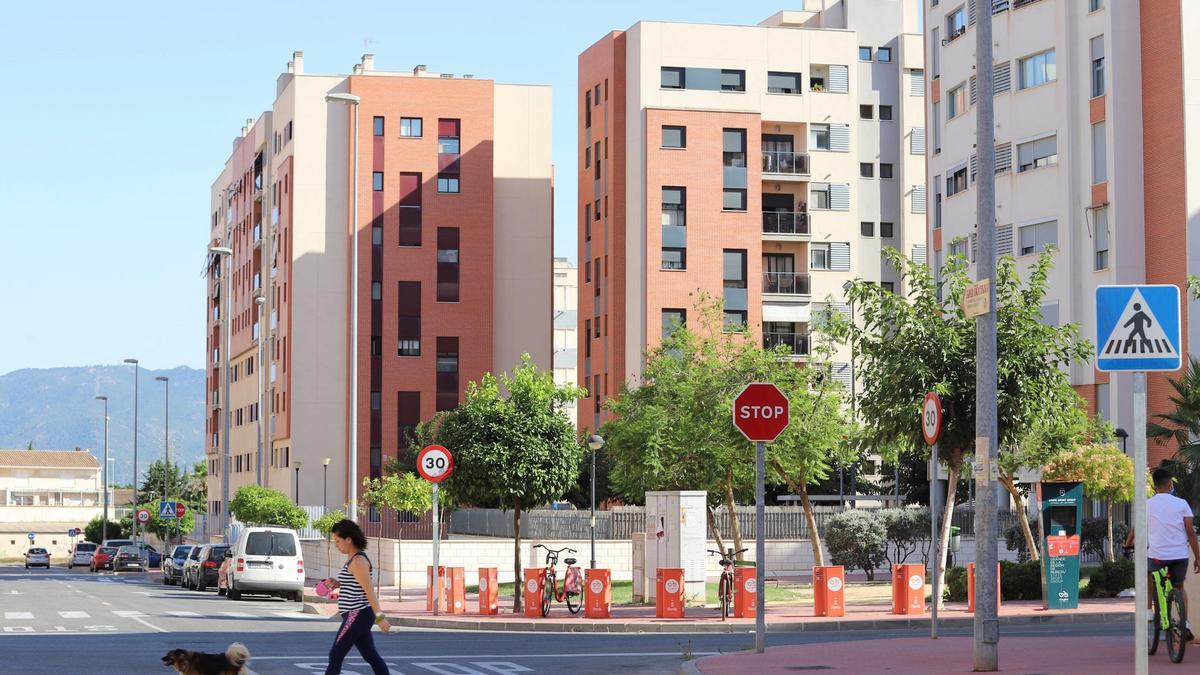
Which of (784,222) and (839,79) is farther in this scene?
(839,79)

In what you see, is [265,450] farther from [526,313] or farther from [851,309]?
[851,309]

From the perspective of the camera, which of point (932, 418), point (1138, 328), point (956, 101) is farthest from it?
point (956, 101)

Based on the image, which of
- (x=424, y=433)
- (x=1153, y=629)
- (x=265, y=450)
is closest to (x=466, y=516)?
(x=424, y=433)

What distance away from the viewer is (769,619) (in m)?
27.5

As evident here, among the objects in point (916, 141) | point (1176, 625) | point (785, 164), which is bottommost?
point (1176, 625)

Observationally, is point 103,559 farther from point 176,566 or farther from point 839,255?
point 839,255

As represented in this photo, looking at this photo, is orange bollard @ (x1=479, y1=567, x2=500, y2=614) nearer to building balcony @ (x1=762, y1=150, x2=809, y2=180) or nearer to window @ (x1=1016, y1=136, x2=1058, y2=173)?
window @ (x1=1016, y1=136, x2=1058, y2=173)

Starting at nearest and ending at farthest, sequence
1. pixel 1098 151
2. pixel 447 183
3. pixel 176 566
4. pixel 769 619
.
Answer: pixel 769 619, pixel 1098 151, pixel 176 566, pixel 447 183

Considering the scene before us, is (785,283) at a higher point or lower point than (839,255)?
lower

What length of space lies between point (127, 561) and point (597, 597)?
53.5m

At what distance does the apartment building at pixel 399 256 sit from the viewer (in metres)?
87.1

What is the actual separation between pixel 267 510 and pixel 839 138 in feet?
103

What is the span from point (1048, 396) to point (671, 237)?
1837 inches

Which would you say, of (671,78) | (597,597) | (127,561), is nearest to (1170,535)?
(597,597)
